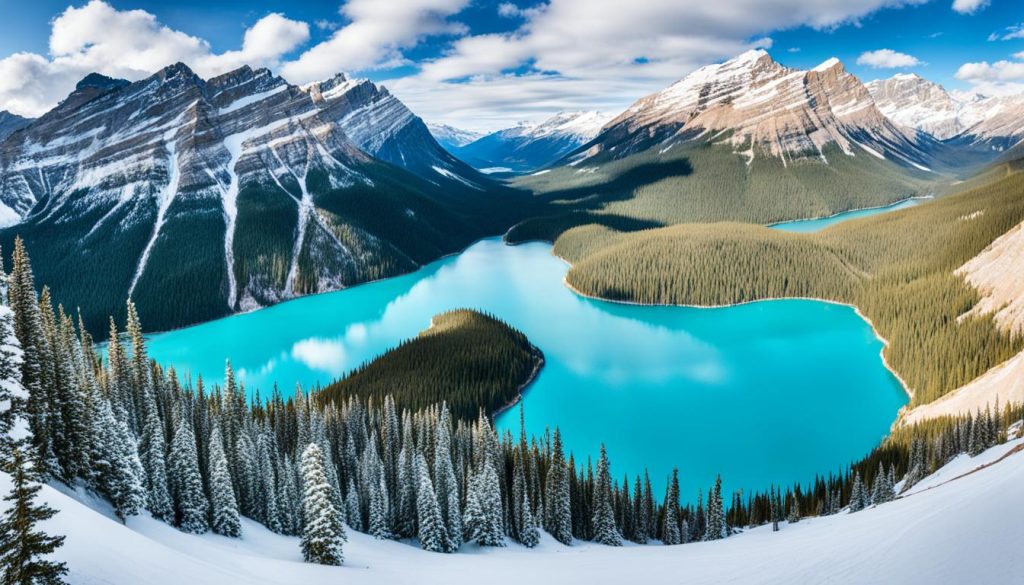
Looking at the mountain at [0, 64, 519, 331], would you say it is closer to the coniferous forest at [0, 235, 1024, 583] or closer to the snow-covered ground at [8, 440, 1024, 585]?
the coniferous forest at [0, 235, 1024, 583]

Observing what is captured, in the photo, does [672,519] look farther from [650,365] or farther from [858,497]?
[650,365]

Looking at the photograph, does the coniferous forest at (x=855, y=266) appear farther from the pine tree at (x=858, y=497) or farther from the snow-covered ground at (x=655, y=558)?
the snow-covered ground at (x=655, y=558)

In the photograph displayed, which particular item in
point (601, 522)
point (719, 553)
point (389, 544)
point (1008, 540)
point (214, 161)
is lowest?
point (601, 522)

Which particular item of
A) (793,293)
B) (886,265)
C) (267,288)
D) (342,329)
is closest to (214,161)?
(267,288)

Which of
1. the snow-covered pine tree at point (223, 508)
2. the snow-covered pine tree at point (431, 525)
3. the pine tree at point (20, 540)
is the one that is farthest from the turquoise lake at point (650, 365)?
the pine tree at point (20, 540)

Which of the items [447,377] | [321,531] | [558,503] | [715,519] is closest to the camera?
[321,531]

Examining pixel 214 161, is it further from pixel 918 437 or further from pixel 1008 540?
pixel 1008 540

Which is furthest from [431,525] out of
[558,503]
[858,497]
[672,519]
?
[858,497]
